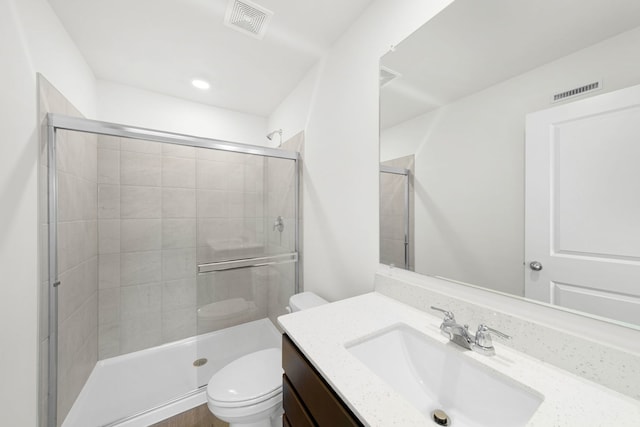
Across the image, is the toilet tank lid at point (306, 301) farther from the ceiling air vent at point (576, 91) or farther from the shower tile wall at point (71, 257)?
the ceiling air vent at point (576, 91)

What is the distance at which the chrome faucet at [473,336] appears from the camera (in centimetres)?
65

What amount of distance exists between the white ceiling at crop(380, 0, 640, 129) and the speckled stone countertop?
2.87 ft

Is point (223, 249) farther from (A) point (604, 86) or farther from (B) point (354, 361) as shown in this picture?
(A) point (604, 86)

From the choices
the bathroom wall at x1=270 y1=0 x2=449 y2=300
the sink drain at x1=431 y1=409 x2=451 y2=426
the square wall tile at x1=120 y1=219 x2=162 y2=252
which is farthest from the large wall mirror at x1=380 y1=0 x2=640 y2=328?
the square wall tile at x1=120 y1=219 x2=162 y2=252

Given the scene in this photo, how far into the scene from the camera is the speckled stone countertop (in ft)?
1.46

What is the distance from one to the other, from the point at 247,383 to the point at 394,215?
1123 mm

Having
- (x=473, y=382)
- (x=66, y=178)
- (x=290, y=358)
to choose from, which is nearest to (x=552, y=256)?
(x=473, y=382)

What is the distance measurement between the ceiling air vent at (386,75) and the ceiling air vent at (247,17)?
738 millimetres

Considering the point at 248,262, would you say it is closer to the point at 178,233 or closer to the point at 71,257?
the point at 178,233

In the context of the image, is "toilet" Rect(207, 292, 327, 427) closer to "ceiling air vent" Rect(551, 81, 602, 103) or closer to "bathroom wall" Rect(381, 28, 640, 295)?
"bathroom wall" Rect(381, 28, 640, 295)

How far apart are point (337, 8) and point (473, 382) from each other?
Result: 175cm

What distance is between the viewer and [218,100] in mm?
2209

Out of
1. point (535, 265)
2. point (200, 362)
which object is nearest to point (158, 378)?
point (200, 362)

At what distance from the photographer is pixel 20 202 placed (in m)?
0.98
